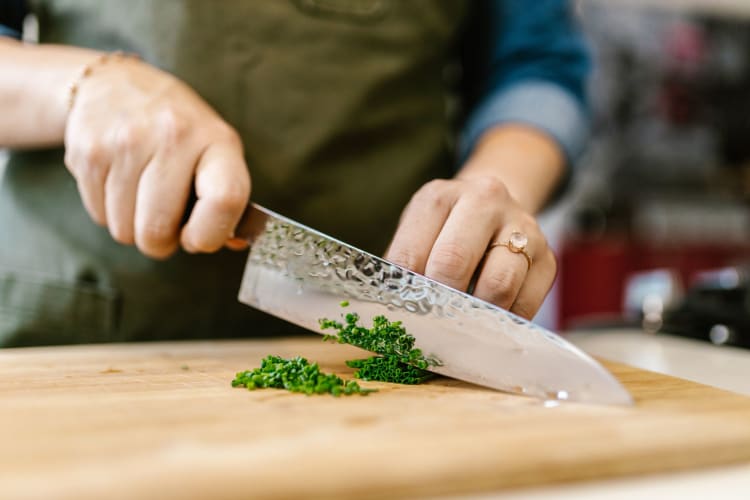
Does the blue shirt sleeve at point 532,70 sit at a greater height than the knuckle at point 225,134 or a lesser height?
greater

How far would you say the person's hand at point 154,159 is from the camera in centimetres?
92

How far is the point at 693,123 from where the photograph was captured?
4020mm

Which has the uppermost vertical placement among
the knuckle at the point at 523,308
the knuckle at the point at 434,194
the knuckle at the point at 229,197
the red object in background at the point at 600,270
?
the knuckle at the point at 434,194

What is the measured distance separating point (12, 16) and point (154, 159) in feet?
1.65

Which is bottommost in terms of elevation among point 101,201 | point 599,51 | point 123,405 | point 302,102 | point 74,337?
point 74,337

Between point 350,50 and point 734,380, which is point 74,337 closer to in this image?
point 350,50

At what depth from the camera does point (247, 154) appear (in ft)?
3.97

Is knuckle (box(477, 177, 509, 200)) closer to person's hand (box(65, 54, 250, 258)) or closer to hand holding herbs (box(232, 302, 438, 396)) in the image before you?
hand holding herbs (box(232, 302, 438, 396))

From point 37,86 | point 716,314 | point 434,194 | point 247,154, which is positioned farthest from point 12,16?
point 716,314

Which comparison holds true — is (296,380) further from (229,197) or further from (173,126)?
(173,126)

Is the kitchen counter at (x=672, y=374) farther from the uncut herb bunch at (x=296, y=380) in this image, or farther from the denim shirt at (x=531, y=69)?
the denim shirt at (x=531, y=69)

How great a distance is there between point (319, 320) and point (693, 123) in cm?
369

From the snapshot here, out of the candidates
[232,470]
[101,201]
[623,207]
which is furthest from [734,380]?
[623,207]

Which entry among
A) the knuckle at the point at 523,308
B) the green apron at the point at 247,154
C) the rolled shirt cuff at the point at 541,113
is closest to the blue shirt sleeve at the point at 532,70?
the rolled shirt cuff at the point at 541,113
